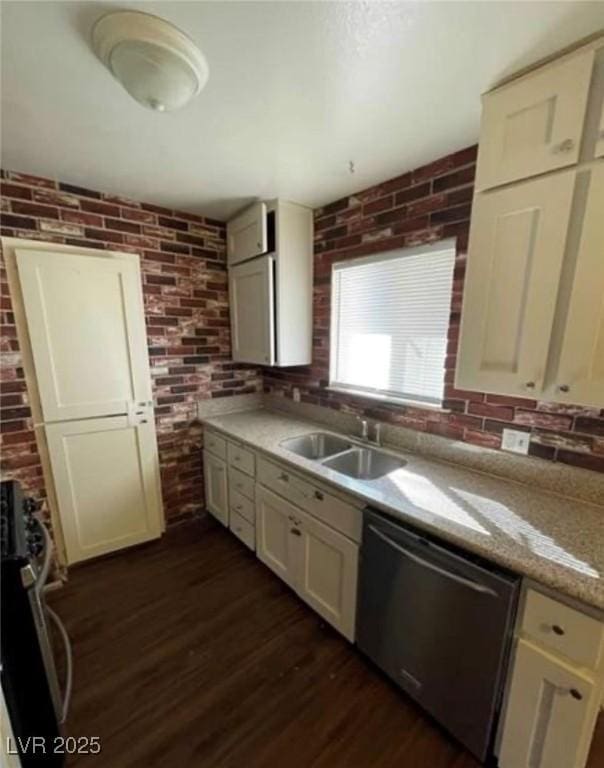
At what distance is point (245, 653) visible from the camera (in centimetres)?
164

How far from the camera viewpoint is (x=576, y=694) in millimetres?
953

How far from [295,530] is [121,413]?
1.40 meters

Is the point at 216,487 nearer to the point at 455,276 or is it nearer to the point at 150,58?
the point at 455,276

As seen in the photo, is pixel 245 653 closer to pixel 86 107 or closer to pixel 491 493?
pixel 491 493

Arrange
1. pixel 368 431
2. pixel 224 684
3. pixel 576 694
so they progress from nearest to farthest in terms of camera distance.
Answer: pixel 576 694
pixel 224 684
pixel 368 431

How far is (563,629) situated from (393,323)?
1.54 metres

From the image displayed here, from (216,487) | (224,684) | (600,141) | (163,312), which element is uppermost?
(600,141)

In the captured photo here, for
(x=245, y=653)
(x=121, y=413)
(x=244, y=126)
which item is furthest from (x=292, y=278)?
(x=245, y=653)

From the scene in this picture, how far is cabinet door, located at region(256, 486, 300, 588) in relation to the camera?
1.87 meters

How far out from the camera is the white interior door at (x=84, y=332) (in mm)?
1897

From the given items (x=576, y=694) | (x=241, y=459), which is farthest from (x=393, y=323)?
A: (x=576, y=694)

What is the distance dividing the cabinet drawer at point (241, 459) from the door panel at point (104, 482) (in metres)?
0.60

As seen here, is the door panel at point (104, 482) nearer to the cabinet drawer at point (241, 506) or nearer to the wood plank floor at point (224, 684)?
the wood plank floor at point (224, 684)

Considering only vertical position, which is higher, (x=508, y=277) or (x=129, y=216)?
(x=129, y=216)
